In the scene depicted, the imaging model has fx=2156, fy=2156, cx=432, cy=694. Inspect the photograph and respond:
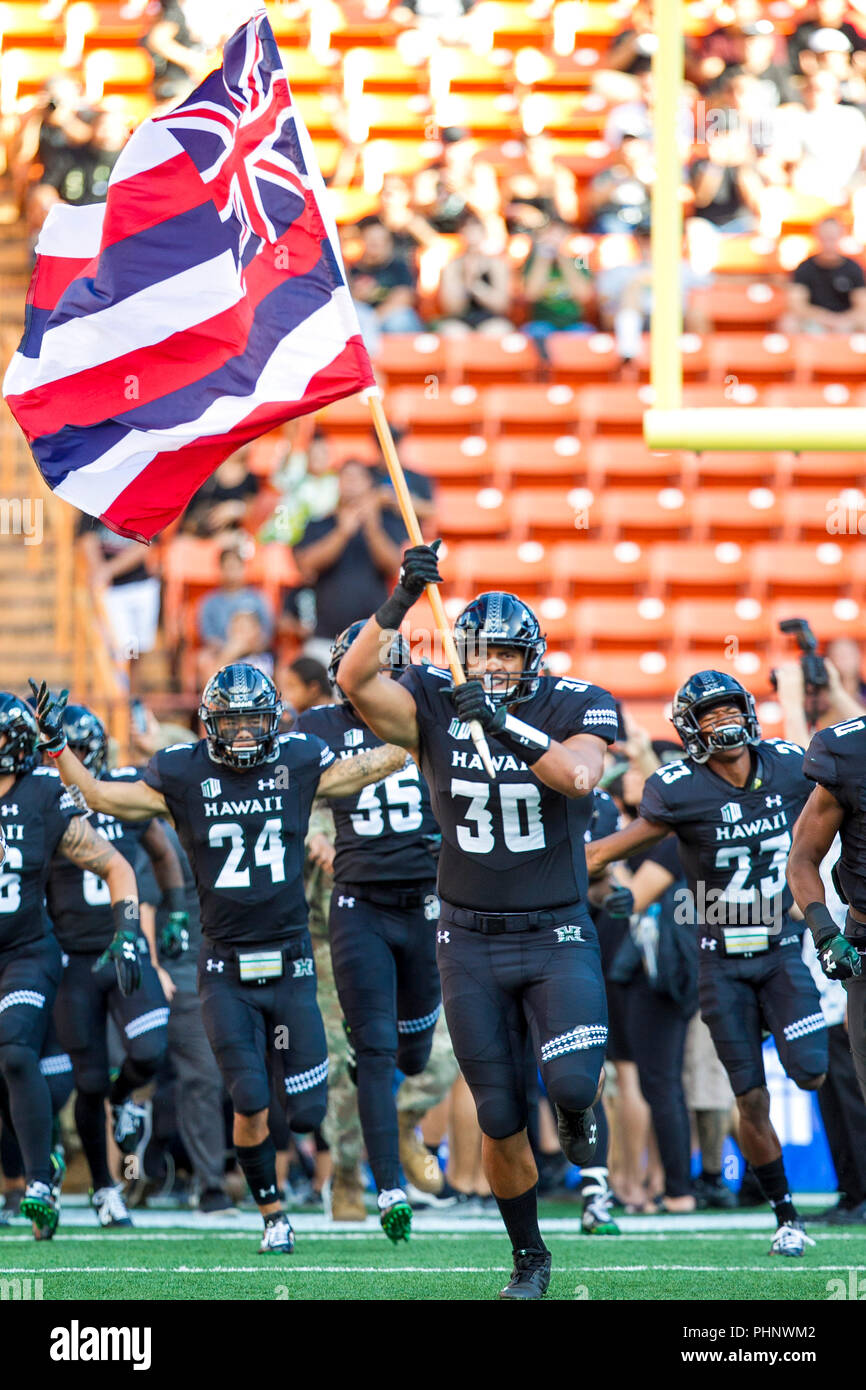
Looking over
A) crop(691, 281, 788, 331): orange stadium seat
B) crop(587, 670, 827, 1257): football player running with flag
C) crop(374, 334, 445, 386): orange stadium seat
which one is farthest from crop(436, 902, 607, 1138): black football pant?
crop(691, 281, 788, 331): orange stadium seat

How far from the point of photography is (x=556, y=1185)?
1031 centimetres

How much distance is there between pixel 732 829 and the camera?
7.71 meters

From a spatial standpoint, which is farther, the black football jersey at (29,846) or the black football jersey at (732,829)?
the black football jersey at (29,846)

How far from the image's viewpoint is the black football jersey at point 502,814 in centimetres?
624

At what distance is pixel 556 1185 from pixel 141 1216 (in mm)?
2022

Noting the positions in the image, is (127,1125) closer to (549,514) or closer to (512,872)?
(512,872)

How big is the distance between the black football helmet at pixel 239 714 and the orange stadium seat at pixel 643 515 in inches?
291

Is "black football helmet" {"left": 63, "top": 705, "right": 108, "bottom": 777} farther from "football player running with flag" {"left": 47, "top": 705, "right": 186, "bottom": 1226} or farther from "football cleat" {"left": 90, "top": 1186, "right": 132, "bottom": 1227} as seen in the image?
"football cleat" {"left": 90, "top": 1186, "right": 132, "bottom": 1227}

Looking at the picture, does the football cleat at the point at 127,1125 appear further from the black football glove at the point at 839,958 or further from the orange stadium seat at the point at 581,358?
the orange stadium seat at the point at 581,358

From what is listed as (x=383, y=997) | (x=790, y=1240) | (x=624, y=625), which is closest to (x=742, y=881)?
(x=790, y=1240)

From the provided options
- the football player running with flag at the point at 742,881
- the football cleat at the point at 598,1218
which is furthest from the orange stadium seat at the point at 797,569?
the football cleat at the point at 598,1218

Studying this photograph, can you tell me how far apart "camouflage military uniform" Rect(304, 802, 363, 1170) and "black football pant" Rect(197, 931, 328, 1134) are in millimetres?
950
